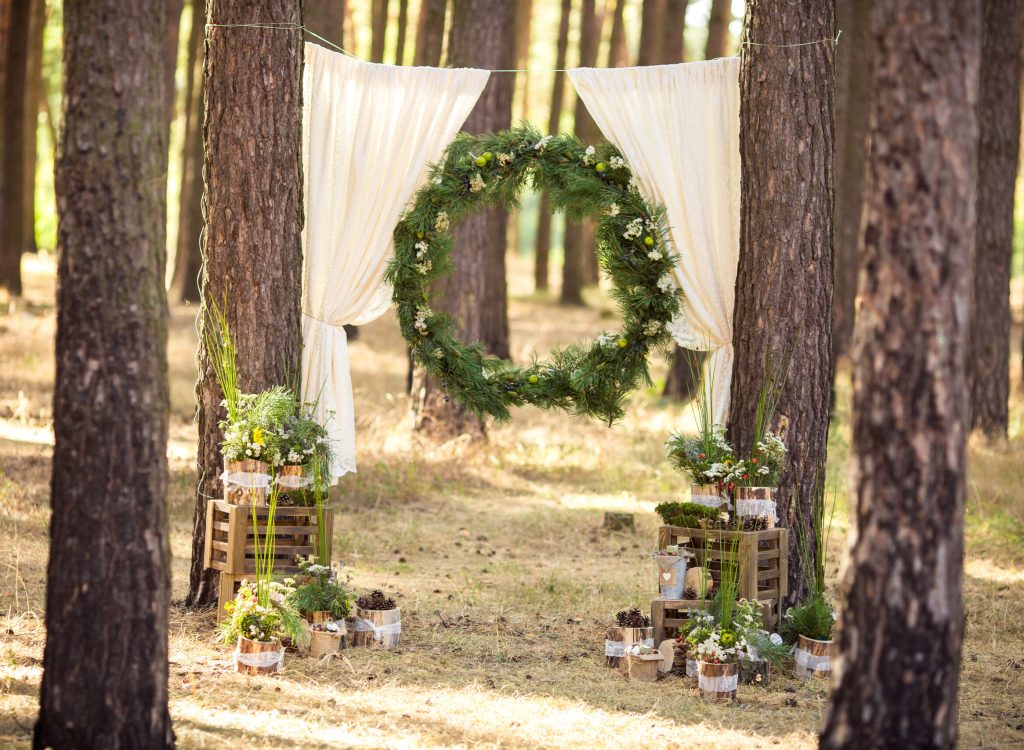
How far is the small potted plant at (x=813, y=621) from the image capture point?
18.2 feet

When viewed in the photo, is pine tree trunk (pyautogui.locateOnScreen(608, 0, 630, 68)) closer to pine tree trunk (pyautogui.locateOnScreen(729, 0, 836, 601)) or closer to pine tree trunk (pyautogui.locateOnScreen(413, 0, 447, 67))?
pine tree trunk (pyautogui.locateOnScreen(413, 0, 447, 67))

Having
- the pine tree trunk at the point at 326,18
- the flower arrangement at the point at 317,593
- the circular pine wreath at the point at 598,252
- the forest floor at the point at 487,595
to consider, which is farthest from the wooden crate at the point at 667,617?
the pine tree trunk at the point at 326,18

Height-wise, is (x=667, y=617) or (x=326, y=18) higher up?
(x=326, y=18)

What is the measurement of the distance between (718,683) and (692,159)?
2731mm

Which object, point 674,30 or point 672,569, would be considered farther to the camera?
point 674,30

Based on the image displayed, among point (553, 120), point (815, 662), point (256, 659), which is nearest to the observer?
point (256, 659)

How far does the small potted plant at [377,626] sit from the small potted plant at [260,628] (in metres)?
0.43

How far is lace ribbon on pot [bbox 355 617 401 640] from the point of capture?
573cm

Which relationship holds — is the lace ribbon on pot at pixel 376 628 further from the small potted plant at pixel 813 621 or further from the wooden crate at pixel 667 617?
the small potted plant at pixel 813 621

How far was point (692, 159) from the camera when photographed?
6.19 m

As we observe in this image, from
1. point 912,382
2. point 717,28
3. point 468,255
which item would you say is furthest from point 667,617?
point 717,28

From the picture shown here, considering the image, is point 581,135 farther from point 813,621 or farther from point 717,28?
point 813,621

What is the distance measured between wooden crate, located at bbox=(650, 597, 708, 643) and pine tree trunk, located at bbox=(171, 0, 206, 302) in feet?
34.2

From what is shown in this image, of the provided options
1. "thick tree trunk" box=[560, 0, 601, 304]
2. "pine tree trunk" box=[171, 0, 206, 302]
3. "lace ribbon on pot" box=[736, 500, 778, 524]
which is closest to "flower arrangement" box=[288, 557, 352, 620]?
"lace ribbon on pot" box=[736, 500, 778, 524]
